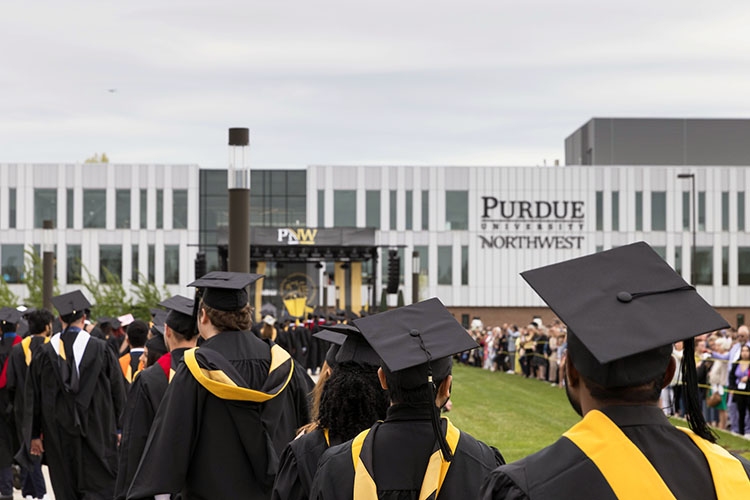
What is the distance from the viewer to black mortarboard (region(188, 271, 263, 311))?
5.54 m

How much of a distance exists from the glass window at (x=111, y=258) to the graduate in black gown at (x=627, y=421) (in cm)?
5961

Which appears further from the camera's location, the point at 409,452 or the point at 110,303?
the point at 110,303

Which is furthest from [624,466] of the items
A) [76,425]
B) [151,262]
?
[151,262]

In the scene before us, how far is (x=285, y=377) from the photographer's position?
Result: 5.62m

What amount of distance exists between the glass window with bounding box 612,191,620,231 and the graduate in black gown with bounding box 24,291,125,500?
2150 inches

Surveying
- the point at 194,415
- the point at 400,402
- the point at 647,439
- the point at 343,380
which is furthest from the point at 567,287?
the point at 194,415

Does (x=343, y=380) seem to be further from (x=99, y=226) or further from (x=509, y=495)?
(x=99, y=226)

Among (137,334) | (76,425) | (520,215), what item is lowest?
(76,425)

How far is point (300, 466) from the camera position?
4074mm

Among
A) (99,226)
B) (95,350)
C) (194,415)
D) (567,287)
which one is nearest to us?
(567,287)

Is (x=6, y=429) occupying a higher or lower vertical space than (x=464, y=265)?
lower

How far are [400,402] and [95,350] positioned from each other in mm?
6284

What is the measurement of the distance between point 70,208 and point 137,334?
171 feet

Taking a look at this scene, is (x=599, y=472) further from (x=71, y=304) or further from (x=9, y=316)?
(x=9, y=316)
